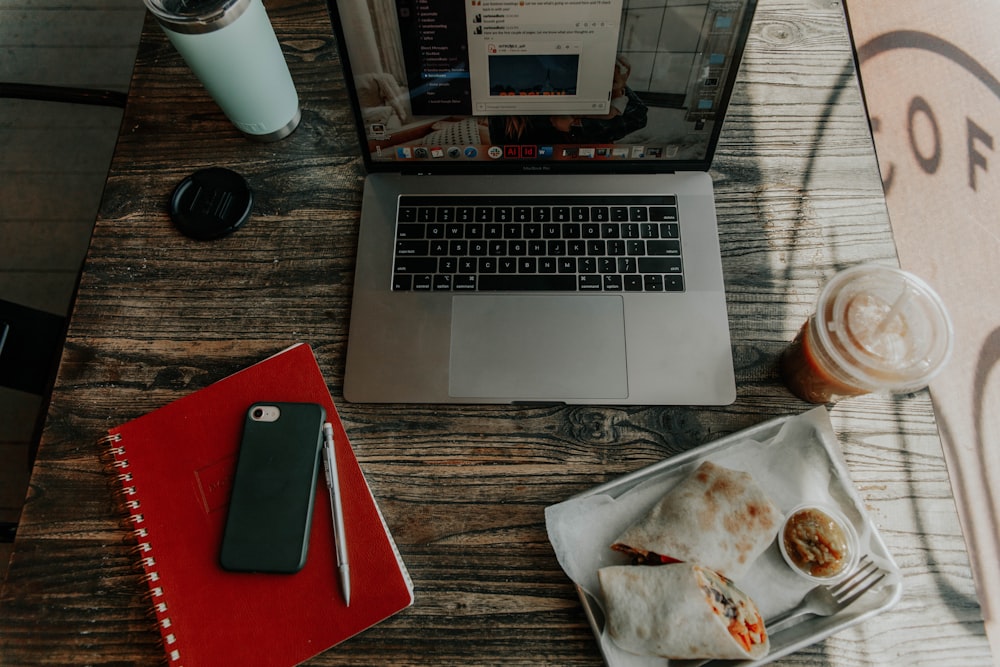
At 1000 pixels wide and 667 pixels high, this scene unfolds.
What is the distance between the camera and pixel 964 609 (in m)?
0.60

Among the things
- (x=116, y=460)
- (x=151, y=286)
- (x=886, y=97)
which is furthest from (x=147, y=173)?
(x=886, y=97)

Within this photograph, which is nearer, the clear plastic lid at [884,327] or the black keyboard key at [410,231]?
the clear plastic lid at [884,327]

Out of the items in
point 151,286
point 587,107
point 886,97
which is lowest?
point 886,97

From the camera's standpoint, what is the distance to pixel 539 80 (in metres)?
0.65

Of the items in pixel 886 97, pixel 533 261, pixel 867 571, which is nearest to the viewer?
pixel 867 571

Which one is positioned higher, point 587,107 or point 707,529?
point 587,107

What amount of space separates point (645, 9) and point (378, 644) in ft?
2.06

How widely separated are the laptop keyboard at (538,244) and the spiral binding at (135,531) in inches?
12.6

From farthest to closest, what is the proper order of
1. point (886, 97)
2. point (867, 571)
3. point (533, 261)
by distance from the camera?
point (886, 97) → point (533, 261) → point (867, 571)

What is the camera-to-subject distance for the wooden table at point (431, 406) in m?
0.61

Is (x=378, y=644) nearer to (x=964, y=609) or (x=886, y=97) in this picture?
(x=964, y=609)

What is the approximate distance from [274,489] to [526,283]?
33cm

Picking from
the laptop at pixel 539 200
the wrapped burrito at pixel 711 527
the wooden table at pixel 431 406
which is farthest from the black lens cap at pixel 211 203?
the wrapped burrito at pixel 711 527

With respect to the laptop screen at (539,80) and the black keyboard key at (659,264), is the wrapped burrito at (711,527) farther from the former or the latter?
the laptop screen at (539,80)
